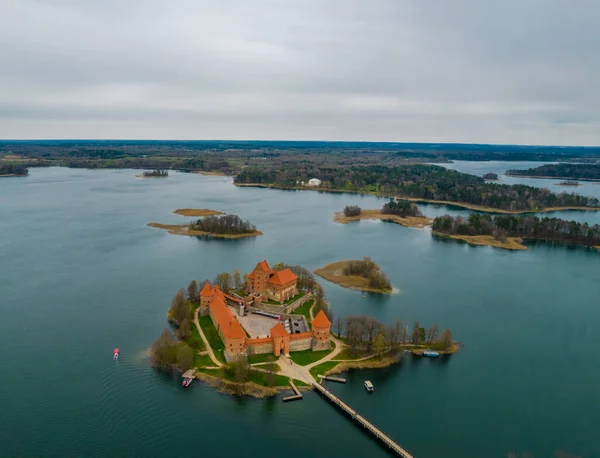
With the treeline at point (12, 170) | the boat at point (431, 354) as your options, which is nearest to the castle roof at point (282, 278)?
the boat at point (431, 354)

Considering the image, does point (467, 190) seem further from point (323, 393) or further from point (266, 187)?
point (323, 393)

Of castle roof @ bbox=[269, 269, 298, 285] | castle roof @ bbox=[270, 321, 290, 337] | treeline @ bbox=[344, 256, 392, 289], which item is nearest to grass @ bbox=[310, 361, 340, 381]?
castle roof @ bbox=[270, 321, 290, 337]

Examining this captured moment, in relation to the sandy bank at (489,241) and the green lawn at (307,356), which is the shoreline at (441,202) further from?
the green lawn at (307,356)

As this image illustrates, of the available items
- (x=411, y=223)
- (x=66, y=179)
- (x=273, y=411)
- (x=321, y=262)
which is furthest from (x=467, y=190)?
(x=66, y=179)

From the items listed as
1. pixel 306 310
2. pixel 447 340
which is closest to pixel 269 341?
pixel 306 310

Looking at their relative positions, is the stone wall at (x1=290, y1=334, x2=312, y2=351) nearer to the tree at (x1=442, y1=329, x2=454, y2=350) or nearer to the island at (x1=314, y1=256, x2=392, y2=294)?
the tree at (x1=442, y1=329, x2=454, y2=350)

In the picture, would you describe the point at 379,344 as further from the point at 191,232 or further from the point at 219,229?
the point at 191,232
